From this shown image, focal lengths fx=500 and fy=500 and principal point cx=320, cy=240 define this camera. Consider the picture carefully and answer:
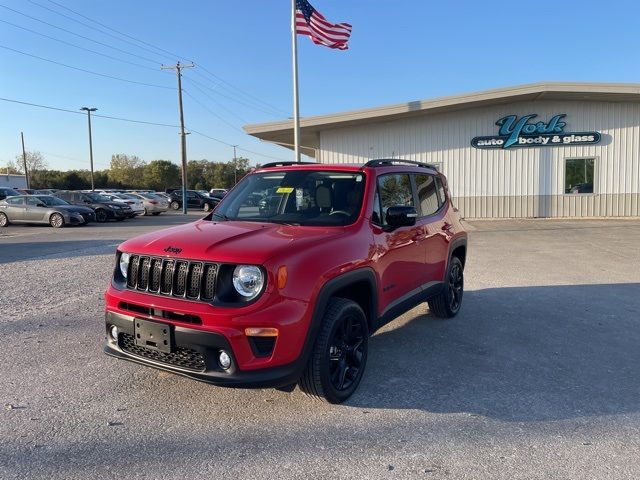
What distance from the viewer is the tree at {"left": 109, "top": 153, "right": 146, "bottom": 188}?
86000 mm

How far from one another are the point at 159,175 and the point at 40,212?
64.7 meters

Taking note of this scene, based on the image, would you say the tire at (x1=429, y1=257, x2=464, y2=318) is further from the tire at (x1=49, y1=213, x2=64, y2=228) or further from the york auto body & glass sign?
the tire at (x1=49, y1=213, x2=64, y2=228)

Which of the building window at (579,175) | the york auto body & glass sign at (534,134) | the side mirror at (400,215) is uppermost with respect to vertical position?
the york auto body & glass sign at (534,134)

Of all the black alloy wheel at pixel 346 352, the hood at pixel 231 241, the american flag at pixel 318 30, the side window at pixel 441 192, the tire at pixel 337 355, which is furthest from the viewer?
the american flag at pixel 318 30

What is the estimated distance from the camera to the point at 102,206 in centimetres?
2494

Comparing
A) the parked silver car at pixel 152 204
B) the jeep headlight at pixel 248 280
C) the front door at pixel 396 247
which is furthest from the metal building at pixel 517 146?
the jeep headlight at pixel 248 280

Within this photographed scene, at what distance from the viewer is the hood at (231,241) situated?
330 cm

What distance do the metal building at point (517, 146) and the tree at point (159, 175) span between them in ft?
225

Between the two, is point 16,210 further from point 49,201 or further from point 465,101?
point 465,101

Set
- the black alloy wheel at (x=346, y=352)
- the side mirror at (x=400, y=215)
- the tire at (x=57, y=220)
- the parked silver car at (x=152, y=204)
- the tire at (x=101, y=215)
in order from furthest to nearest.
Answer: the parked silver car at (x=152, y=204), the tire at (x=101, y=215), the tire at (x=57, y=220), the side mirror at (x=400, y=215), the black alloy wheel at (x=346, y=352)

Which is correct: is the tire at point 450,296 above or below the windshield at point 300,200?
below

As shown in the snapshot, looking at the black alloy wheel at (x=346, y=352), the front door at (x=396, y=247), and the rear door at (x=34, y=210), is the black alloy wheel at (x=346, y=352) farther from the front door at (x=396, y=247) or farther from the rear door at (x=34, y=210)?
the rear door at (x=34, y=210)

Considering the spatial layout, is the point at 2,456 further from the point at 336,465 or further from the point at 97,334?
the point at 97,334

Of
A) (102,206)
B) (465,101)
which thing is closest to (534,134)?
(465,101)
